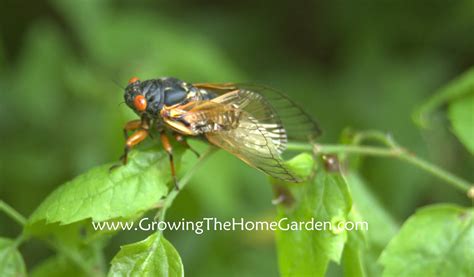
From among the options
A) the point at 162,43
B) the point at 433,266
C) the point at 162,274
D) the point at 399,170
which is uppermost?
the point at 162,43

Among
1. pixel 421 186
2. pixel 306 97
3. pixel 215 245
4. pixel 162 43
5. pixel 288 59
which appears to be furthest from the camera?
pixel 288 59

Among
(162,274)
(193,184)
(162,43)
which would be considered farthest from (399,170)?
(162,274)

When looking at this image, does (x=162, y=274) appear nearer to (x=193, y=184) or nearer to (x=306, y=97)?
(x=193, y=184)

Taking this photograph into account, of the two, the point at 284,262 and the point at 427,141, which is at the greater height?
the point at 284,262

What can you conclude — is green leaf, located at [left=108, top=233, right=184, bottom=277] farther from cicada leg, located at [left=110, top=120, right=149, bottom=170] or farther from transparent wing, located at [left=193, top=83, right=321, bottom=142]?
transparent wing, located at [left=193, top=83, right=321, bottom=142]

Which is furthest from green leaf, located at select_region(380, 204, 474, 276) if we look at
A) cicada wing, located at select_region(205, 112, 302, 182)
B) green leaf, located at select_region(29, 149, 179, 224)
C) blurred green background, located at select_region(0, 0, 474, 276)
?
blurred green background, located at select_region(0, 0, 474, 276)

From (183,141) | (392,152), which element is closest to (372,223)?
(392,152)
